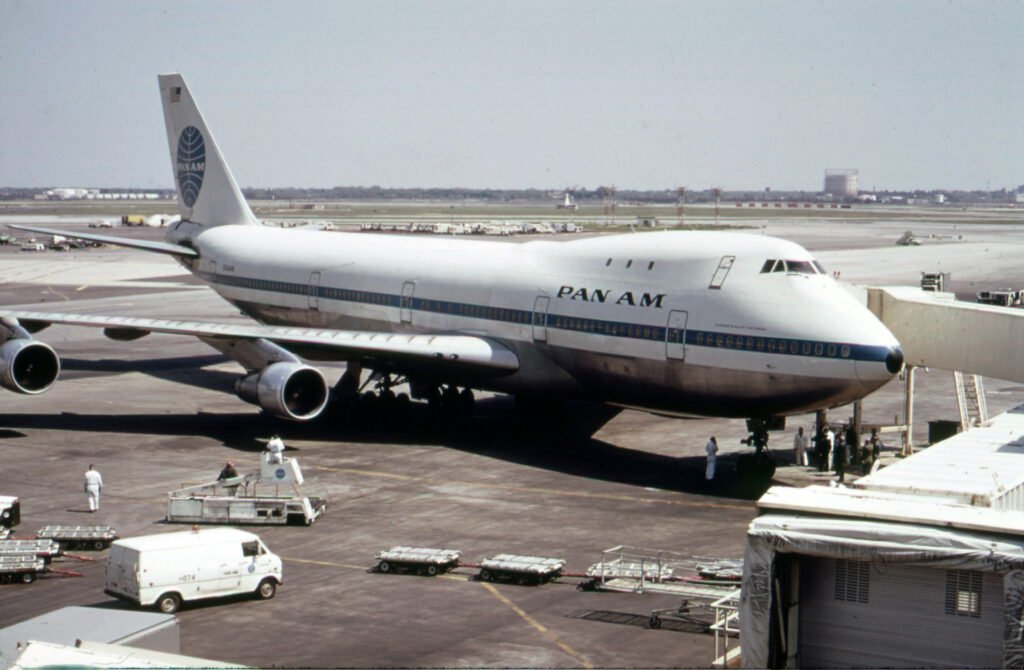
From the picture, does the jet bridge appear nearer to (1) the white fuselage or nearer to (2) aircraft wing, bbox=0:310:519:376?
(1) the white fuselage

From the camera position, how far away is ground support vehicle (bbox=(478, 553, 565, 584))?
26.8 meters

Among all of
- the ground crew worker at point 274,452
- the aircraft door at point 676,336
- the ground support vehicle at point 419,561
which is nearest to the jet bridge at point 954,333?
the aircraft door at point 676,336

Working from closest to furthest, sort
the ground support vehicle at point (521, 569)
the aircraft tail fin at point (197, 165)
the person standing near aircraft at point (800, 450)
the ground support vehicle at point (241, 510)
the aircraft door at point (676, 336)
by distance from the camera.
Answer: the ground support vehicle at point (521, 569), the ground support vehicle at point (241, 510), the aircraft door at point (676, 336), the person standing near aircraft at point (800, 450), the aircraft tail fin at point (197, 165)

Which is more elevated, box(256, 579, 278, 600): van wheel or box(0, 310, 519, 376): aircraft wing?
box(0, 310, 519, 376): aircraft wing

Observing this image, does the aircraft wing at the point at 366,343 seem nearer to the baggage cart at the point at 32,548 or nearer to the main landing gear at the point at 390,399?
the main landing gear at the point at 390,399

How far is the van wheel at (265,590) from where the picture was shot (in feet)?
85.6

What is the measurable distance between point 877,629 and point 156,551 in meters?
14.3

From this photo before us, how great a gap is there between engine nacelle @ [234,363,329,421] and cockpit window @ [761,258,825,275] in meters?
14.5

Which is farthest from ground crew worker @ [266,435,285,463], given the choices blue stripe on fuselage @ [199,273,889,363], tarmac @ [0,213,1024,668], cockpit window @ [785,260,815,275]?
cockpit window @ [785,260,815,275]

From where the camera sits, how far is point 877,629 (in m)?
16.6

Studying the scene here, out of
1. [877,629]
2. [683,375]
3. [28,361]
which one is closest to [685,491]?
[683,375]

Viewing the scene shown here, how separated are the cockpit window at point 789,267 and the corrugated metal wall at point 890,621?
19.4 m

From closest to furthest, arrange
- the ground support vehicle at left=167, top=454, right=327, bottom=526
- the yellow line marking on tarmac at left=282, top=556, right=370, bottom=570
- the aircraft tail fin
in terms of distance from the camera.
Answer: the yellow line marking on tarmac at left=282, top=556, right=370, bottom=570, the ground support vehicle at left=167, top=454, right=327, bottom=526, the aircraft tail fin

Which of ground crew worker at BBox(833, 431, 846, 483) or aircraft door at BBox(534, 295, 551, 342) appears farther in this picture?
aircraft door at BBox(534, 295, 551, 342)
